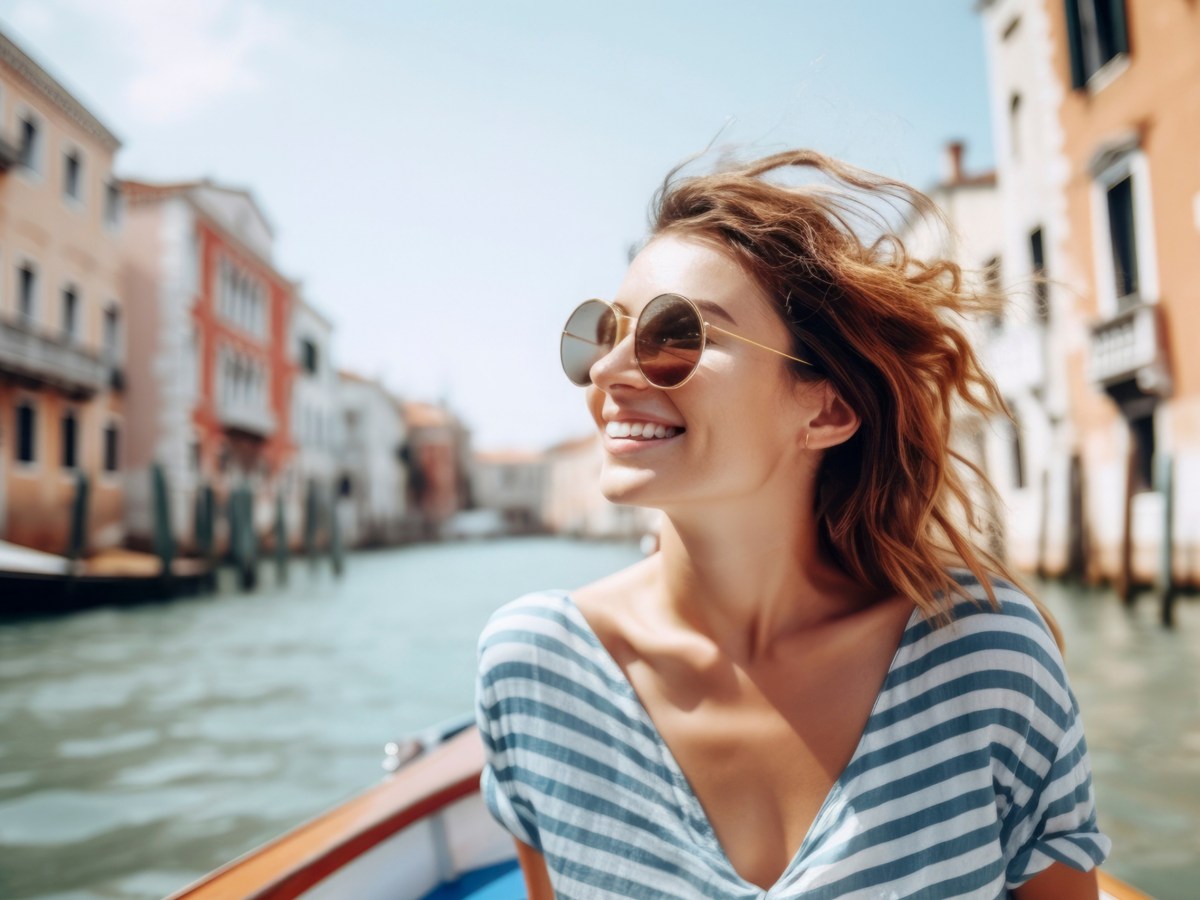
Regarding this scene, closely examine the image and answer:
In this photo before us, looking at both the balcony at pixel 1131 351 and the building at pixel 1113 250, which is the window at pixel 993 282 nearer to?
the building at pixel 1113 250

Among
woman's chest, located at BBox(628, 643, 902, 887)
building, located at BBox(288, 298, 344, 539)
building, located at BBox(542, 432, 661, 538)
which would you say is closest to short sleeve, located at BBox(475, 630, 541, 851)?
woman's chest, located at BBox(628, 643, 902, 887)

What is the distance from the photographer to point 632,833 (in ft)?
2.40

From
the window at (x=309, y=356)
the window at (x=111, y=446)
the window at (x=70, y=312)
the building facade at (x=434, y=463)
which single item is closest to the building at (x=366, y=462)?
the building facade at (x=434, y=463)

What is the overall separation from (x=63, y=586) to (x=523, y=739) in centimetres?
842

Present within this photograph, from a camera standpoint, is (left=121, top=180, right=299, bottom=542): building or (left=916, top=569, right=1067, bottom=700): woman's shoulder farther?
(left=121, top=180, right=299, bottom=542): building

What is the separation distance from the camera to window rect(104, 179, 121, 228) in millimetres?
11695

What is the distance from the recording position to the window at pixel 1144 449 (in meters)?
7.61

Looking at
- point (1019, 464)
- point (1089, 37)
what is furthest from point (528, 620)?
point (1019, 464)

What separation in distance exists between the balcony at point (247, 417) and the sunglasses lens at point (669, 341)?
15.9 m

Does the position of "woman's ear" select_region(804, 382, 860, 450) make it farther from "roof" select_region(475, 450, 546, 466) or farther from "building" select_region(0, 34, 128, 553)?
"roof" select_region(475, 450, 546, 466)

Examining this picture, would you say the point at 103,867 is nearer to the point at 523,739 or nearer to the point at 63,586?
the point at 523,739

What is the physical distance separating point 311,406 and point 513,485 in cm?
2842

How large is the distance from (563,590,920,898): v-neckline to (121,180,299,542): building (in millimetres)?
13164

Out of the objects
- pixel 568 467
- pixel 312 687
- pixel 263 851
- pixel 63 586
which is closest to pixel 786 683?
pixel 263 851
